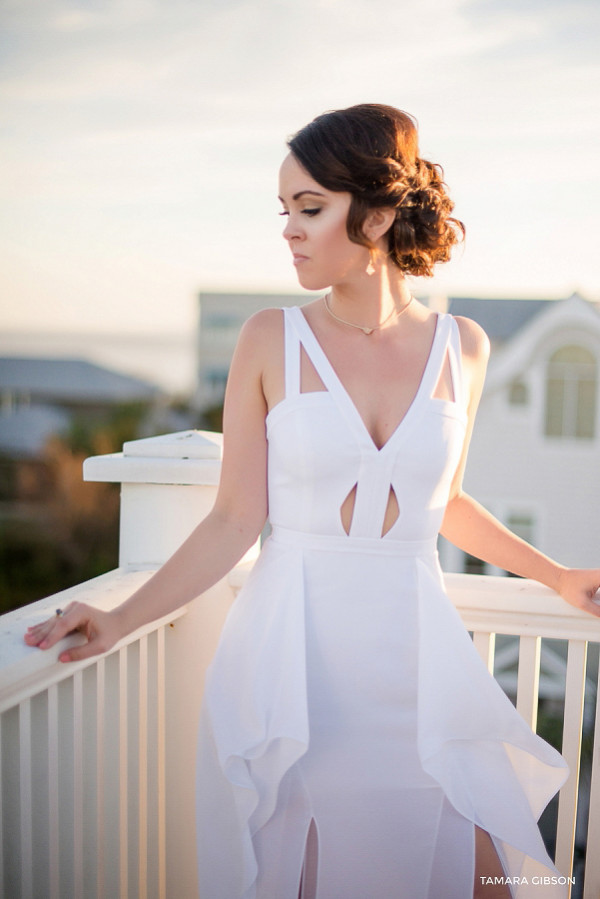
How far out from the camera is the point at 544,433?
603 inches

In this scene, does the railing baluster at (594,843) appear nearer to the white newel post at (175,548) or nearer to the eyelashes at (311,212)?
the white newel post at (175,548)

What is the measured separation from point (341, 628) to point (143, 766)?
590 millimetres

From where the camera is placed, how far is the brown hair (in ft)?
4.79

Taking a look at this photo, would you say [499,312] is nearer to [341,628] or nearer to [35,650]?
[341,628]

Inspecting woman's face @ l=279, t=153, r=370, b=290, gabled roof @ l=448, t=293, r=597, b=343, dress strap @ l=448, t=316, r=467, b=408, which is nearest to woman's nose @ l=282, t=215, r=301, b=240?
woman's face @ l=279, t=153, r=370, b=290

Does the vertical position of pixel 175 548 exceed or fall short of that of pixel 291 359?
it falls short

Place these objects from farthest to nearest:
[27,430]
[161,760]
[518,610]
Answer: [27,430] → [161,760] → [518,610]

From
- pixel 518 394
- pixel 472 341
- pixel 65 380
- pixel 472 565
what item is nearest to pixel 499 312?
pixel 518 394

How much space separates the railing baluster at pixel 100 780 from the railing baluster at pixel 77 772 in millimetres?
58

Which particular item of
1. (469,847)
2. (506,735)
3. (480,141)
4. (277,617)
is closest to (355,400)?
(277,617)

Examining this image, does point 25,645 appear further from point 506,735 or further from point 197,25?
point 197,25

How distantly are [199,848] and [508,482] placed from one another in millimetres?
14870

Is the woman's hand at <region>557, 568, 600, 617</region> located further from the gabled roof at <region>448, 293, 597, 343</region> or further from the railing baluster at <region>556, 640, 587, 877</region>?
the gabled roof at <region>448, 293, 597, 343</region>

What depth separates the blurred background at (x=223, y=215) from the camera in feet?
30.8
